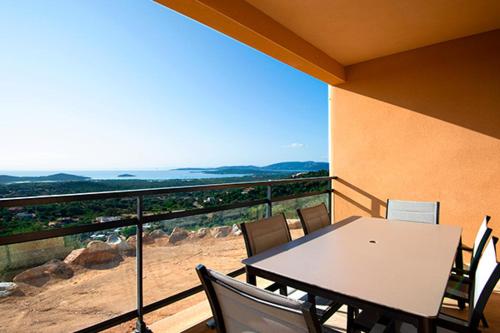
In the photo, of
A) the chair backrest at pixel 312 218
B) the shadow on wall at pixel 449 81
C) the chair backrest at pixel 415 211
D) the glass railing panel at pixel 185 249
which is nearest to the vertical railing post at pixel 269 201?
the glass railing panel at pixel 185 249

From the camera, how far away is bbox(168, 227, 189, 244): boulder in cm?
231

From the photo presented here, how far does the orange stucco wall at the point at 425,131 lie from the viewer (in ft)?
11.6

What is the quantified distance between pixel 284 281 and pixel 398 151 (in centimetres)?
369

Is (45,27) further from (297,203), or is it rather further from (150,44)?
(297,203)

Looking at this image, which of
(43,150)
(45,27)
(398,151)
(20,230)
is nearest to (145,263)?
(20,230)

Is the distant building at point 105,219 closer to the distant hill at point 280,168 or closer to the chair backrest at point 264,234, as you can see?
the chair backrest at point 264,234

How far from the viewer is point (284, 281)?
130 centimetres

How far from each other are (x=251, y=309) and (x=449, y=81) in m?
4.31

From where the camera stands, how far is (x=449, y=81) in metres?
3.79

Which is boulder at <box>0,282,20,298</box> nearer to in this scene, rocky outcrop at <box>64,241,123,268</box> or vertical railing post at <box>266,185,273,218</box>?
rocky outcrop at <box>64,241,123,268</box>

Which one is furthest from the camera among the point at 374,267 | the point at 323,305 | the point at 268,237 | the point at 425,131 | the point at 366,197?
the point at 366,197

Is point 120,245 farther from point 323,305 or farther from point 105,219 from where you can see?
point 323,305

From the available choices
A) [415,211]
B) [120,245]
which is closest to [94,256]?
[120,245]

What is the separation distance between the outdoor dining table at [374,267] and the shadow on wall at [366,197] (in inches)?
88.3
